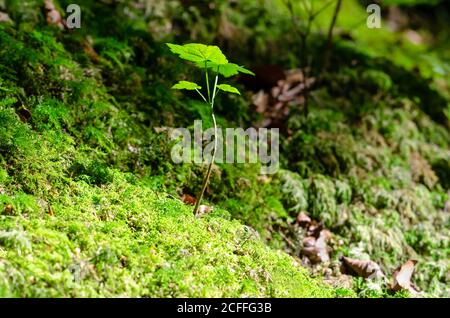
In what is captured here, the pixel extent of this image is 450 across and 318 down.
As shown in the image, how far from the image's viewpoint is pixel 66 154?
9.54 ft

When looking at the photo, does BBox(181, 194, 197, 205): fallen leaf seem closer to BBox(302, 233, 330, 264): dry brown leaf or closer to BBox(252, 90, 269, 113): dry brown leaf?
BBox(302, 233, 330, 264): dry brown leaf

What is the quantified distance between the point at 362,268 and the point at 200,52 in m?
1.93

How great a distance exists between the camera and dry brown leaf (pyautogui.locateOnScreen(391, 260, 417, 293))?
3039mm

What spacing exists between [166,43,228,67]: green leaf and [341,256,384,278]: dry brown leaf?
70.1 inches

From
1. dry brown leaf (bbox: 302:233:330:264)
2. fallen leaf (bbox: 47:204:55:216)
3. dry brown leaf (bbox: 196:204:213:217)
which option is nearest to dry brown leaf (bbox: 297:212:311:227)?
dry brown leaf (bbox: 302:233:330:264)

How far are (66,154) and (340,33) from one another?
15.0 ft

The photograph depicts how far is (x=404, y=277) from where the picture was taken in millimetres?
Result: 3174

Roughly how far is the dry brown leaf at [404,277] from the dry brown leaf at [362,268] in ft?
0.36

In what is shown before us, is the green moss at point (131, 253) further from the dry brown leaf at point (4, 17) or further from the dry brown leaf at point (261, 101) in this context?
the dry brown leaf at point (4, 17)

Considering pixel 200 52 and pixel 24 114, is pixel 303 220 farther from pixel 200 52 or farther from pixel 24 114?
pixel 24 114

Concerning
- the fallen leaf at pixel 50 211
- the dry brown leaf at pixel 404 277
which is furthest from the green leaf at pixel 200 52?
the dry brown leaf at pixel 404 277

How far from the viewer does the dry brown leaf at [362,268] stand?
3.16m

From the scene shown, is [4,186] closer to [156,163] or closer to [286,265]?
[156,163]
